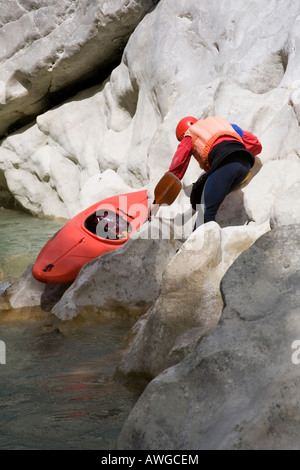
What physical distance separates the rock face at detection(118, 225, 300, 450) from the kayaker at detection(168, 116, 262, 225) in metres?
1.87

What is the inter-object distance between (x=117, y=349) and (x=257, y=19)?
12.2ft

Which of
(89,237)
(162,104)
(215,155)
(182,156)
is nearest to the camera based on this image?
(215,155)

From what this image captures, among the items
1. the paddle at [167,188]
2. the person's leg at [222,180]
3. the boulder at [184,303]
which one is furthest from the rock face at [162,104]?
the boulder at [184,303]

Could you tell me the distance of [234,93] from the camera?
5531mm

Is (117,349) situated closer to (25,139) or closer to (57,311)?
(57,311)

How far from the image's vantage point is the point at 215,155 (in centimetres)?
455

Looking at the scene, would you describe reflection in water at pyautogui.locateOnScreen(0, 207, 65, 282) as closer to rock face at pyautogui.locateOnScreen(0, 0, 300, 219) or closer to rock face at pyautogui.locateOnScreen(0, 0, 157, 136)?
rock face at pyautogui.locateOnScreen(0, 0, 300, 219)

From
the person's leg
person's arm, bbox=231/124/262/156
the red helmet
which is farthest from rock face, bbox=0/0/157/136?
the person's leg

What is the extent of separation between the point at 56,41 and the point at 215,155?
4.52 metres

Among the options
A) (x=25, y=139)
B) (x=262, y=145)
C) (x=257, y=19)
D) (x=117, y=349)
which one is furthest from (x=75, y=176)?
(x=117, y=349)

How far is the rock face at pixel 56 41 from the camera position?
25.4 feet

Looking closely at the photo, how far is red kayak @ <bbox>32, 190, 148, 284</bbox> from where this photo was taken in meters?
4.91

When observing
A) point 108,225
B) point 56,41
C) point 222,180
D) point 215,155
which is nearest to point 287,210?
point 222,180

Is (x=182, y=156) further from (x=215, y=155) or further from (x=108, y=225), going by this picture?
(x=108, y=225)
